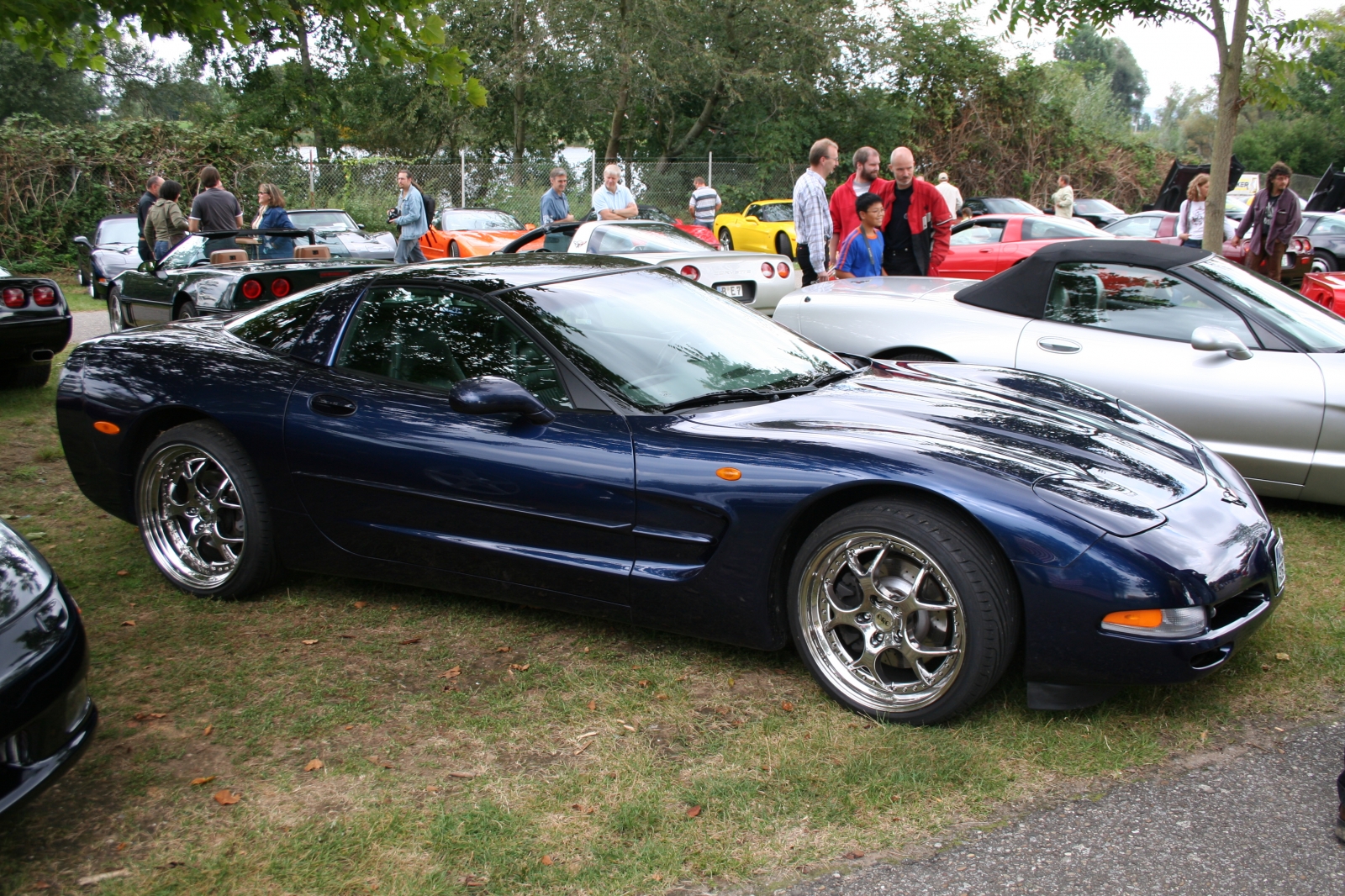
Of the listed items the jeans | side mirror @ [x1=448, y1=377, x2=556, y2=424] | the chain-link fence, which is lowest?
side mirror @ [x1=448, y1=377, x2=556, y2=424]

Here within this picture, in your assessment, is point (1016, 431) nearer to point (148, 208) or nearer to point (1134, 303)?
point (1134, 303)

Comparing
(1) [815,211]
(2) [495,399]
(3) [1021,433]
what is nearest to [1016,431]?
(3) [1021,433]

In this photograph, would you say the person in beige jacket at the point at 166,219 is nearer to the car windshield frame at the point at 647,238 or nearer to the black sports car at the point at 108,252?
the black sports car at the point at 108,252

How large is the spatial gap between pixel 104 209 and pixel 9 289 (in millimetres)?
14584

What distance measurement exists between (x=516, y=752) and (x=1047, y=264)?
401 centimetres

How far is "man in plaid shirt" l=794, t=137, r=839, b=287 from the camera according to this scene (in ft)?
26.4

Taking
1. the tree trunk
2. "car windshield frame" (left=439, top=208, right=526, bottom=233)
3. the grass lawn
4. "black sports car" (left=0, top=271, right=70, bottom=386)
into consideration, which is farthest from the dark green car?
the tree trunk

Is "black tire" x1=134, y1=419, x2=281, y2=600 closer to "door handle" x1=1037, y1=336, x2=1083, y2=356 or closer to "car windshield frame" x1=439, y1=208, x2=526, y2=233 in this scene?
"door handle" x1=1037, y1=336, x2=1083, y2=356

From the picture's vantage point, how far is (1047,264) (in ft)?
18.3

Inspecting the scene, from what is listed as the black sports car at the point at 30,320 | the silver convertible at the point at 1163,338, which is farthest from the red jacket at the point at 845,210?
the black sports car at the point at 30,320

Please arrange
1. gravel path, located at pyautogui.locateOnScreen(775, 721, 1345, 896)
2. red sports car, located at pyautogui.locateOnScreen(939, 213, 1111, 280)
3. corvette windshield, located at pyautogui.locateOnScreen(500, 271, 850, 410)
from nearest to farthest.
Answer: gravel path, located at pyautogui.locateOnScreen(775, 721, 1345, 896), corvette windshield, located at pyautogui.locateOnScreen(500, 271, 850, 410), red sports car, located at pyautogui.locateOnScreen(939, 213, 1111, 280)

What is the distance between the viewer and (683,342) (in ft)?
12.5

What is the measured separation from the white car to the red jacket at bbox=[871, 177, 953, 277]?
140cm

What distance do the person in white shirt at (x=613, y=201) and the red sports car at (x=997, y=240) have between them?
13.4 ft
